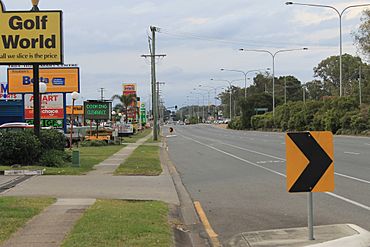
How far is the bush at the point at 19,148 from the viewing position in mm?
18656

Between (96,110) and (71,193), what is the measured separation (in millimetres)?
29712

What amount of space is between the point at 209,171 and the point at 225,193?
6306 mm

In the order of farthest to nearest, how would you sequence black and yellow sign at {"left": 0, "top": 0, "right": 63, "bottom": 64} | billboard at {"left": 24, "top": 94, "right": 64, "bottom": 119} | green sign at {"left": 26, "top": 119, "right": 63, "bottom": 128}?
1. green sign at {"left": 26, "top": 119, "right": 63, "bottom": 128}
2. billboard at {"left": 24, "top": 94, "right": 64, "bottom": 119}
3. black and yellow sign at {"left": 0, "top": 0, "right": 63, "bottom": 64}

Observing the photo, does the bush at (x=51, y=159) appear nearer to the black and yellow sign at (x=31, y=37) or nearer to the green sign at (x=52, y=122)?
the black and yellow sign at (x=31, y=37)

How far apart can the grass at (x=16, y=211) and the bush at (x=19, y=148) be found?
286 inches

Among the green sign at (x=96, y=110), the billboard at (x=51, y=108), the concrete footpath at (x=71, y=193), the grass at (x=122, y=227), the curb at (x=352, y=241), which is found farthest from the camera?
the billboard at (x=51, y=108)

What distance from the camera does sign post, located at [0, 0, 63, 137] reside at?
1922 cm

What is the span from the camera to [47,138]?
20.6m

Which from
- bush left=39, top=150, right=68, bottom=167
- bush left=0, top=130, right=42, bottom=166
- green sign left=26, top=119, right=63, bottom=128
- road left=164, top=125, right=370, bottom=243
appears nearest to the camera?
road left=164, top=125, right=370, bottom=243

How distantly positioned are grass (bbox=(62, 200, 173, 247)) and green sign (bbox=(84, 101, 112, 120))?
3161 centimetres

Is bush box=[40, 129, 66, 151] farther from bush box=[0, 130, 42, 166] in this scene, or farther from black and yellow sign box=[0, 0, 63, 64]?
black and yellow sign box=[0, 0, 63, 64]

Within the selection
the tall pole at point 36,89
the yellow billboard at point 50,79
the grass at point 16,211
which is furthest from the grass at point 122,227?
the yellow billboard at point 50,79

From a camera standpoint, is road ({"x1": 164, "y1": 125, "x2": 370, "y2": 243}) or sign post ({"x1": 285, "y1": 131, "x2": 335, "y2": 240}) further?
road ({"x1": 164, "y1": 125, "x2": 370, "y2": 243})

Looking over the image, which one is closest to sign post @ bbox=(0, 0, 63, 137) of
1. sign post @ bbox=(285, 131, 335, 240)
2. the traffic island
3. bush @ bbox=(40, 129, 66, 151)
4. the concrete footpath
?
bush @ bbox=(40, 129, 66, 151)
